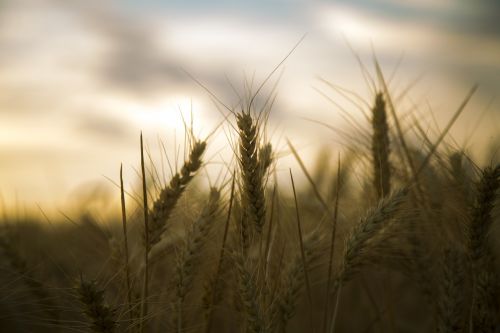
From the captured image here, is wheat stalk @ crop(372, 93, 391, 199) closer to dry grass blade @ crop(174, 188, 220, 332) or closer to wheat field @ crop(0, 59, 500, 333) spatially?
wheat field @ crop(0, 59, 500, 333)

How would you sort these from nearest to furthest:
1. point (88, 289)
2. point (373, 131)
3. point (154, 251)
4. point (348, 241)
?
1. point (88, 289)
2. point (348, 241)
3. point (154, 251)
4. point (373, 131)

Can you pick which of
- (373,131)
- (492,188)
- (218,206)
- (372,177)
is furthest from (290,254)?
(492,188)

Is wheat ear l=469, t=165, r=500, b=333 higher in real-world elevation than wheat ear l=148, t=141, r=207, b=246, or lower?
lower

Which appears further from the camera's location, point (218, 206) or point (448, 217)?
point (448, 217)

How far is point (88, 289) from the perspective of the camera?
166 centimetres

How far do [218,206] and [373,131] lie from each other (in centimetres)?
88

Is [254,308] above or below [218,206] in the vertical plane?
below

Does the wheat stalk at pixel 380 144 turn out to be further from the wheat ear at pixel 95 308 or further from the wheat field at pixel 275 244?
the wheat ear at pixel 95 308

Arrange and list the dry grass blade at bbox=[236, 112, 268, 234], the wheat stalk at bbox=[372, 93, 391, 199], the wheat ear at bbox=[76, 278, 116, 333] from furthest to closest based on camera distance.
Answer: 1. the wheat stalk at bbox=[372, 93, 391, 199]
2. the dry grass blade at bbox=[236, 112, 268, 234]
3. the wheat ear at bbox=[76, 278, 116, 333]

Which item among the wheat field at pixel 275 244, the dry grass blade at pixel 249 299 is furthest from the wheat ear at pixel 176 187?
the dry grass blade at pixel 249 299

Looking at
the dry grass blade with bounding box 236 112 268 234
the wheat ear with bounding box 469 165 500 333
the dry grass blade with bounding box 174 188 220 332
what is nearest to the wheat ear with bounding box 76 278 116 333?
the dry grass blade with bounding box 174 188 220 332

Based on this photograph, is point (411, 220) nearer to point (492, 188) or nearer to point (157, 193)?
point (492, 188)

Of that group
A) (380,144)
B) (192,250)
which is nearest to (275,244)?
(192,250)

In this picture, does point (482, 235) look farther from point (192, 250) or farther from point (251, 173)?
point (192, 250)
